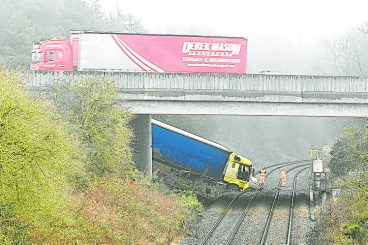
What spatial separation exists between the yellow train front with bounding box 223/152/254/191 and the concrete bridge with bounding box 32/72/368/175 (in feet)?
19.5

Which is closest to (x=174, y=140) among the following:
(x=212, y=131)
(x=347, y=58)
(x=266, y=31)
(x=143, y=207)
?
(x=143, y=207)

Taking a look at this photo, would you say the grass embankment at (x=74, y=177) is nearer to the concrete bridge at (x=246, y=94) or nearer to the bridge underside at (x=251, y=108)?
the concrete bridge at (x=246, y=94)

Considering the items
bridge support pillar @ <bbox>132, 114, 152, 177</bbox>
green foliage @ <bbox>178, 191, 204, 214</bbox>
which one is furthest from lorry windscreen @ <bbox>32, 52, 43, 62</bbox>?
green foliage @ <bbox>178, 191, 204, 214</bbox>

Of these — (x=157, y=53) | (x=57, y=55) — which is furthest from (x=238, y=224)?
(x=57, y=55)

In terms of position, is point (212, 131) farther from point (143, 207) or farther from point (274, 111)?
point (143, 207)

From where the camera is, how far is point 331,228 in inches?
779

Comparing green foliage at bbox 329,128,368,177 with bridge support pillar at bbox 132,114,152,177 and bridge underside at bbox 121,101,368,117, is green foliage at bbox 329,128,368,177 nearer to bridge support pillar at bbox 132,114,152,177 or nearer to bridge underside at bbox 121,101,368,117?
bridge underside at bbox 121,101,368,117

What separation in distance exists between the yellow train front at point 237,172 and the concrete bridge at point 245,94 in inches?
233

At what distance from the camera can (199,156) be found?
1250 inches

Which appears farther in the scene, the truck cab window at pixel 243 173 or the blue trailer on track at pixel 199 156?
the truck cab window at pixel 243 173

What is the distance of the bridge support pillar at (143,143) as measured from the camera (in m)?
29.5

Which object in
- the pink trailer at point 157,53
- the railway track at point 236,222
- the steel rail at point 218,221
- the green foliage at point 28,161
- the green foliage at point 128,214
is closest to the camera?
the green foliage at point 28,161

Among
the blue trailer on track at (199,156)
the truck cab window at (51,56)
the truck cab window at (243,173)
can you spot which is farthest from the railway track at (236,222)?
the truck cab window at (51,56)

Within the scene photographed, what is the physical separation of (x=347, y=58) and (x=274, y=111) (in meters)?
54.2
